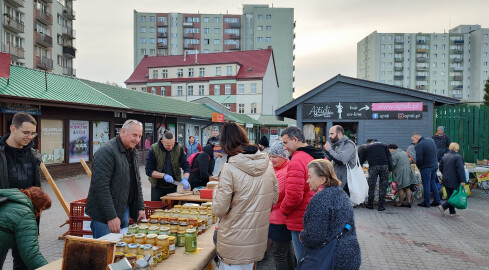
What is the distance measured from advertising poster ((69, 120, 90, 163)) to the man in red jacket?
13.5 metres

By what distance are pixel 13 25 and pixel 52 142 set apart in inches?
1142

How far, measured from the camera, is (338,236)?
3045 millimetres

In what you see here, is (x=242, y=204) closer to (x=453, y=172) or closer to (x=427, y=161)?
(x=453, y=172)

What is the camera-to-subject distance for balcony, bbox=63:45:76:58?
45500mm

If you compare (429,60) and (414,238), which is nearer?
(414,238)

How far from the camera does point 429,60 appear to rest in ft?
290

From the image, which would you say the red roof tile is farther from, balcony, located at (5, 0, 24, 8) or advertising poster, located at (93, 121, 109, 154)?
advertising poster, located at (93, 121, 109, 154)

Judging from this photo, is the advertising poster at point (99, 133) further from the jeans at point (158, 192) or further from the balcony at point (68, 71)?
the balcony at point (68, 71)

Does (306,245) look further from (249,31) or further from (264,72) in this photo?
(249,31)

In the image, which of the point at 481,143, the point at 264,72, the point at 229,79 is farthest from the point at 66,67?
the point at 481,143

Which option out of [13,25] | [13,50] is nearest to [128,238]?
[13,50]

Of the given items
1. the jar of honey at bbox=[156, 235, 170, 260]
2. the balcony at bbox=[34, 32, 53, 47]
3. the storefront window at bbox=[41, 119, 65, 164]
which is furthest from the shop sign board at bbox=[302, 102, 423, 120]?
the balcony at bbox=[34, 32, 53, 47]

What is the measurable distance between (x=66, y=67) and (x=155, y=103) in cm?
3140

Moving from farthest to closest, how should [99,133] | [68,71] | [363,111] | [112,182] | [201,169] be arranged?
[68,71], [99,133], [363,111], [201,169], [112,182]
